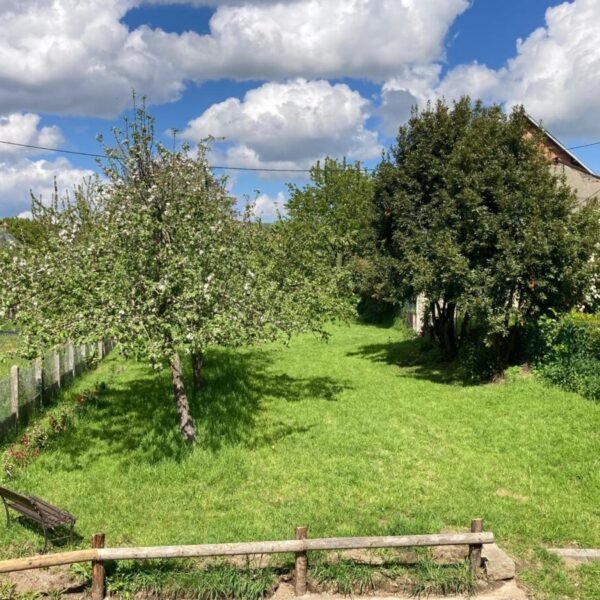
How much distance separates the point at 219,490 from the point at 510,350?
10.4 m

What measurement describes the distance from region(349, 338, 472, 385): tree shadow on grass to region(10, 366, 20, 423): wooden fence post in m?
11.3

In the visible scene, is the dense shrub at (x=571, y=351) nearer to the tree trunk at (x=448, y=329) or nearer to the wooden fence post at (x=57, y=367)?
the tree trunk at (x=448, y=329)

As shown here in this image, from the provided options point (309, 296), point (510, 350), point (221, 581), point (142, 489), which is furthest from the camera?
point (510, 350)

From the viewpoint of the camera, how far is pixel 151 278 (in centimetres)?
978

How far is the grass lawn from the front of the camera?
7770 mm

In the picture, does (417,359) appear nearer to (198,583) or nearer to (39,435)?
(39,435)

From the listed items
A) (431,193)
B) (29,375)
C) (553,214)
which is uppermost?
(431,193)

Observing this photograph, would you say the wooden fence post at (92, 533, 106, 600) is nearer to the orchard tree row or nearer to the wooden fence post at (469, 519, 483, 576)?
the orchard tree row

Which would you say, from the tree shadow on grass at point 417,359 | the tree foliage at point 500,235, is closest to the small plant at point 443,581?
the tree foliage at point 500,235

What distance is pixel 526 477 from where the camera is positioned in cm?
946

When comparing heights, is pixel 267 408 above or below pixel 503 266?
below

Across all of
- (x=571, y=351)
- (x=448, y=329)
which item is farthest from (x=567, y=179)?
(x=571, y=351)

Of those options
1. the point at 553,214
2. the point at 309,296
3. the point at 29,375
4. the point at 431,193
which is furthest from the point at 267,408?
the point at 431,193

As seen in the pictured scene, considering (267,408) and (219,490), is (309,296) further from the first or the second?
(219,490)
